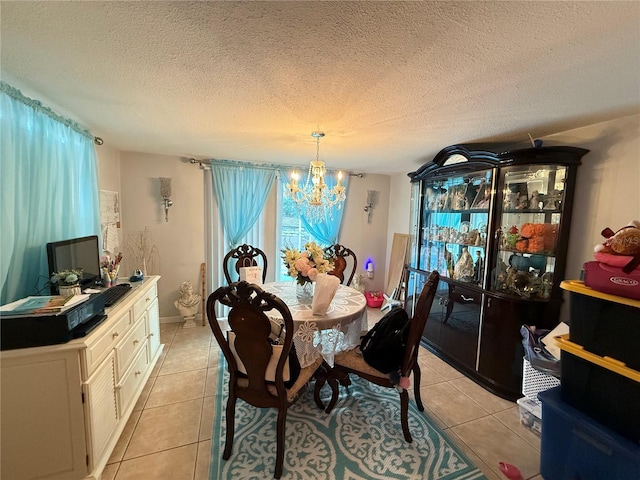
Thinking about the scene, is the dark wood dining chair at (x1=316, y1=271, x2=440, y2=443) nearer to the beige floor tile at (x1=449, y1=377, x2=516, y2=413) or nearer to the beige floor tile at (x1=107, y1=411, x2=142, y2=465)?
the beige floor tile at (x1=449, y1=377, x2=516, y2=413)

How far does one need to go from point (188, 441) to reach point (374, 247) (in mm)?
3551

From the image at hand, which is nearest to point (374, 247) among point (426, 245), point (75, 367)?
→ point (426, 245)

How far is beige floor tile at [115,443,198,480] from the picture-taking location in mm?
1511

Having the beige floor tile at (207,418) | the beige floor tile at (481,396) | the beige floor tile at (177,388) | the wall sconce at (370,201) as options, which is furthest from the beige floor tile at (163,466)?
the wall sconce at (370,201)

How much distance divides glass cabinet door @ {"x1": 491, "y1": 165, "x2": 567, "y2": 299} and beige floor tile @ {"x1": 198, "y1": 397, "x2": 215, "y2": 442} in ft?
8.44

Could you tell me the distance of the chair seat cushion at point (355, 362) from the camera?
1851 mm

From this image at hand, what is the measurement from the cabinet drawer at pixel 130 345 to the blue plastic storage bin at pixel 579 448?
266cm

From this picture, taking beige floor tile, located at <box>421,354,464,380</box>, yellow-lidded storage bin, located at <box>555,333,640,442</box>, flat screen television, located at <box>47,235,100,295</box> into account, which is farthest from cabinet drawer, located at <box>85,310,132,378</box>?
beige floor tile, located at <box>421,354,464,380</box>

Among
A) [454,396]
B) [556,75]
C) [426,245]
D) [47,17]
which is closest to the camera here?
[47,17]

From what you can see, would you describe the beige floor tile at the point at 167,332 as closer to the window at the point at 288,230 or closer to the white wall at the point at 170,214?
the white wall at the point at 170,214

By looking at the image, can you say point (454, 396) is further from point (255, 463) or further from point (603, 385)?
point (255, 463)

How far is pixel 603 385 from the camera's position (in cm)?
132

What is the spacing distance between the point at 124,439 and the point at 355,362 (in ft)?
5.33

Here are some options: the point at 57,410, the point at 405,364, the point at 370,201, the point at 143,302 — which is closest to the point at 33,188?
the point at 143,302
